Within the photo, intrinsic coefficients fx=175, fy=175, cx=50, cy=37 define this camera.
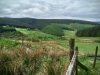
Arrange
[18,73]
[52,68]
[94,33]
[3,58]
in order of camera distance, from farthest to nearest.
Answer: [94,33] < [3,58] < [18,73] < [52,68]

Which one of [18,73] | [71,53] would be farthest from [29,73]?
[71,53]

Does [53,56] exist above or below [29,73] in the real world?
above

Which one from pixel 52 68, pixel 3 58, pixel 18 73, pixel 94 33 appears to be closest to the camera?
pixel 52 68

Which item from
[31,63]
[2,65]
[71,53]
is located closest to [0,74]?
[2,65]

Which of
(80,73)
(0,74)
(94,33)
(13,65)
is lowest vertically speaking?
(94,33)

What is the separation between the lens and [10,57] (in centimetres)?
834

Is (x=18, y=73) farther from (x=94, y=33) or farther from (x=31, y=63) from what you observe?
(x=94, y=33)

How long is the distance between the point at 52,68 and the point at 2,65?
8.99 ft

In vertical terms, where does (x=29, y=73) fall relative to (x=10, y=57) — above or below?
below

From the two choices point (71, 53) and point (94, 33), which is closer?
point (71, 53)

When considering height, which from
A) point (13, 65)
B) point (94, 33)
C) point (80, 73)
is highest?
point (13, 65)

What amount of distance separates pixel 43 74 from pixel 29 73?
132cm

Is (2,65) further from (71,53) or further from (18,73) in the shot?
(71,53)

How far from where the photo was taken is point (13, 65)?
7727 mm
